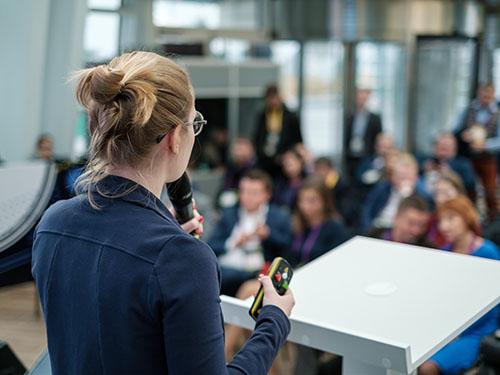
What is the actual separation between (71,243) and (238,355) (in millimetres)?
321

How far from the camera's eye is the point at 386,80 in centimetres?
1005

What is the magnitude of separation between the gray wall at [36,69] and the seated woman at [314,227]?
219cm

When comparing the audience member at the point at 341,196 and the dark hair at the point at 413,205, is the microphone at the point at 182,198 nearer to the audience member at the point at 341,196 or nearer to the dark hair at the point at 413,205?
the dark hair at the point at 413,205

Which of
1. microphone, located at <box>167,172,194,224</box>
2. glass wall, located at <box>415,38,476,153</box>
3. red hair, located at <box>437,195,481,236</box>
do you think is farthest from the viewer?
glass wall, located at <box>415,38,476,153</box>

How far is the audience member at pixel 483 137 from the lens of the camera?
8.06 metres

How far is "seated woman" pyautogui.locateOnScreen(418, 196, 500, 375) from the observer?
2932 millimetres

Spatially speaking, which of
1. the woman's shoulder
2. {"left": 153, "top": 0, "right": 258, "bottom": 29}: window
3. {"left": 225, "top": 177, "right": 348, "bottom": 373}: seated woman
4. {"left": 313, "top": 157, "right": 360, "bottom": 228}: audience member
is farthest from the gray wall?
{"left": 153, "top": 0, "right": 258, "bottom": 29}: window

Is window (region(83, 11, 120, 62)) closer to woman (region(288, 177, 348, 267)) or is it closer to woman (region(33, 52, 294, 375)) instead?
woman (region(288, 177, 348, 267))

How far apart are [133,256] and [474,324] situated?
7.18 ft

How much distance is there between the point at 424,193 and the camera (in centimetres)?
563

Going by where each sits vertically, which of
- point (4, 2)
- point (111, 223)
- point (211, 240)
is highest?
point (4, 2)

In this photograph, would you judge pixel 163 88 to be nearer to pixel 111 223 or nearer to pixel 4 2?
pixel 111 223

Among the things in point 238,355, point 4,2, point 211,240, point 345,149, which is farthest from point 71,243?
point 345,149

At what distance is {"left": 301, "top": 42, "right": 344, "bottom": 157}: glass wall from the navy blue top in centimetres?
846
